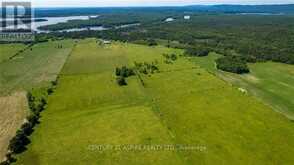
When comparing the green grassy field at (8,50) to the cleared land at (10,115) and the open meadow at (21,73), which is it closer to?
the open meadow at (21,73)

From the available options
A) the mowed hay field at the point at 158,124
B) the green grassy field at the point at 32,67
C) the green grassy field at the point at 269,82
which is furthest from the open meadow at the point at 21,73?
the green grassy field at the point at 269,82

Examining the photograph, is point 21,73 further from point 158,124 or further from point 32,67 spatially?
point 158,124

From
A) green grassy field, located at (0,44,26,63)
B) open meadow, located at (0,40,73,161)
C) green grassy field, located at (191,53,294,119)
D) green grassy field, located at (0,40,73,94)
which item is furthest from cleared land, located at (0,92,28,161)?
green grassy field, located at (191,53,294,119)

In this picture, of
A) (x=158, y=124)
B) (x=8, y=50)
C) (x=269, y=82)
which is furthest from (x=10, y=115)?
(x=8, y=50)

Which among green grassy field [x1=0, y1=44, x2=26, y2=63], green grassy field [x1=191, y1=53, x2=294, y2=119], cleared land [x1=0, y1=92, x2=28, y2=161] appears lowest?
cleared land [x1=0, y1=92, x2=28, y2=161]

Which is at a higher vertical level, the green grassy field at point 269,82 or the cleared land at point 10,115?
the green grassy field at point 269,82

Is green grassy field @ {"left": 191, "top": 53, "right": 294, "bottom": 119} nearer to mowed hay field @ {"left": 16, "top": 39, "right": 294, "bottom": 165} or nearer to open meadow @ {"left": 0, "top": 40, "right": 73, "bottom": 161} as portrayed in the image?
mowed hay field @ {"left": 16, "top": 39, "right": 294, "bottom": 165}
